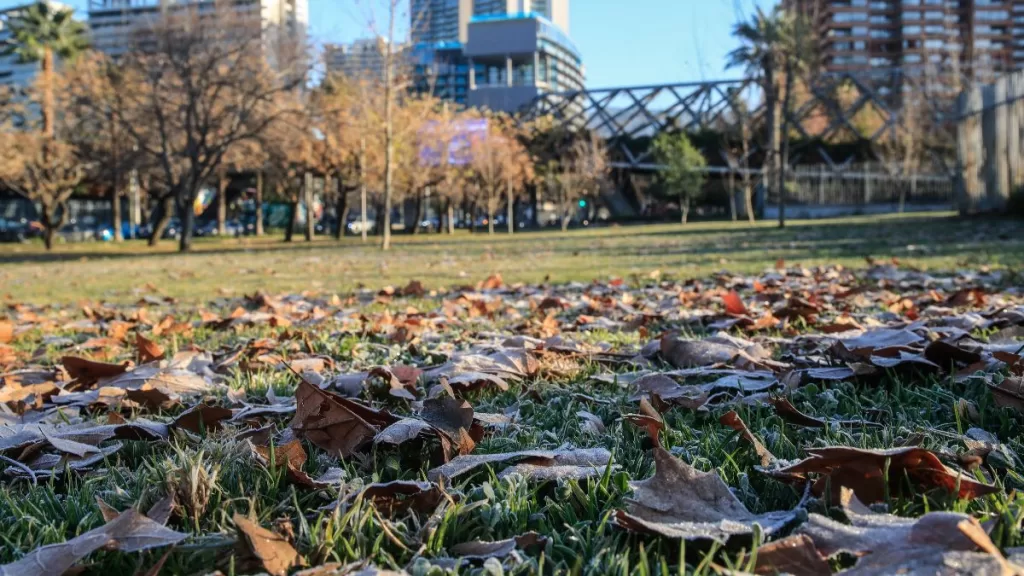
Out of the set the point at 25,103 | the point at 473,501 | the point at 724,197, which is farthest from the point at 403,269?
the point at 724,197

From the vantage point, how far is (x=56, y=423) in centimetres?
242

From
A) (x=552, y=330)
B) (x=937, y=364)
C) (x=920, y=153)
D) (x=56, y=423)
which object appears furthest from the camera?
(x=920, y=153)

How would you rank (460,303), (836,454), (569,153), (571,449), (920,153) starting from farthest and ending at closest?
(569,153) → (920,153) → (460,303) → (571,449) → (836,454)

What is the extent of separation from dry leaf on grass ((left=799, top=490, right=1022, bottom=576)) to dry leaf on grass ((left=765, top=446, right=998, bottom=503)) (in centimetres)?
17

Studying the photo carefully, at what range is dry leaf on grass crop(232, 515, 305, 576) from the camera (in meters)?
1.24

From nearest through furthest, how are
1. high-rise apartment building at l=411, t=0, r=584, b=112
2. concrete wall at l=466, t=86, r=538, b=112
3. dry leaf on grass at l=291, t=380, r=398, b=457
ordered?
dry leaf on grass at l=291, t=380, r=398, b=457 → concrete wall at l=466, t=86, r=538, b=112 → high-rise apartment building at l=411, t=0, r=584, b=112

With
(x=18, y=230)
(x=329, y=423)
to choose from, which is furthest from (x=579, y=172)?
(x=329, y=423)

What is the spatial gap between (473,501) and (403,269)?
1098cm

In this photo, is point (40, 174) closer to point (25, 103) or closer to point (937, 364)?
point (25, 103)

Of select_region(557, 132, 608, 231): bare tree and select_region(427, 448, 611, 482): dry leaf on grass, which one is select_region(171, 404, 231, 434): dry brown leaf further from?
select_region(557, 132, 608, 231): bare tree

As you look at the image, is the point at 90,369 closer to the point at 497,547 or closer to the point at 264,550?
the point at 264,550

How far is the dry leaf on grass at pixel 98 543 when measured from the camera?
1264 millimetres

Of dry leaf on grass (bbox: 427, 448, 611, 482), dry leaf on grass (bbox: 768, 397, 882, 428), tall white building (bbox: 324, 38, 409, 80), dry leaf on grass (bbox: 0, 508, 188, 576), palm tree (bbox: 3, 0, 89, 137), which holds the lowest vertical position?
dry leaf on grass (bbox: 0, 508, 188, 576)

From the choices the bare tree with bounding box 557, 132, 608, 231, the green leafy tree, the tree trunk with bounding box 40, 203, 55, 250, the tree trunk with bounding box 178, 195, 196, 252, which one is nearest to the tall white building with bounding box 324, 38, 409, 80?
the tree trunk with bounding box 178, 195, 196, 252
